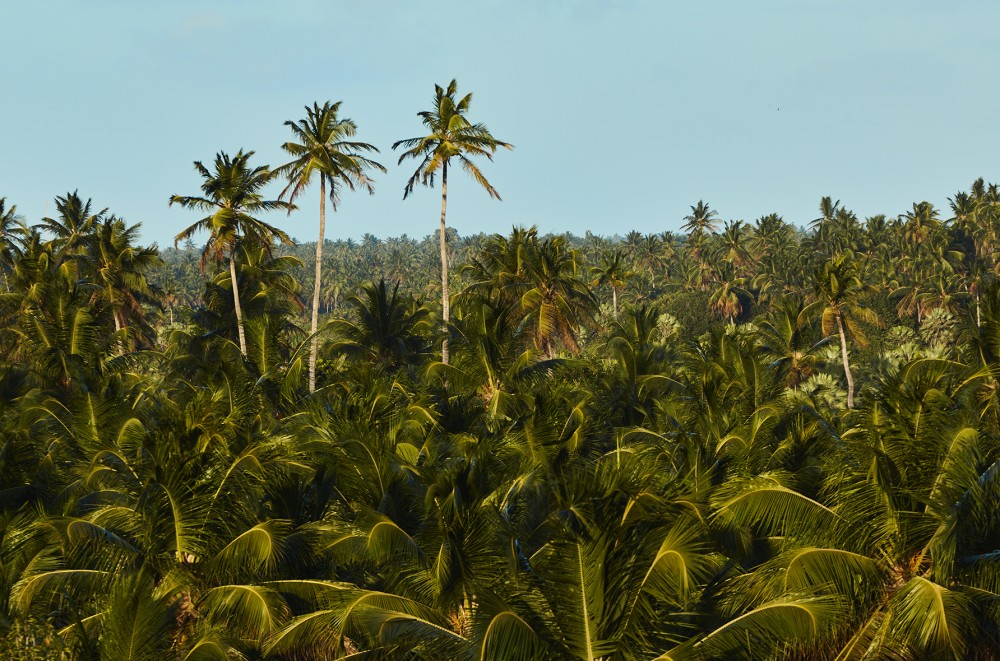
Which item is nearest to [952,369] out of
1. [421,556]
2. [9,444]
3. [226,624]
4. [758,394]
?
[758,394]

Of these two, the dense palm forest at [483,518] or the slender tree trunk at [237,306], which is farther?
the slender tree trunk at [237,306]

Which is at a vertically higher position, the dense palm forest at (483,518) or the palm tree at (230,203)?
the palm tree at (230,203)

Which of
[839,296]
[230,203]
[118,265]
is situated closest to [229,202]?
[230,203]

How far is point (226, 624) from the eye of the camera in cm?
1227

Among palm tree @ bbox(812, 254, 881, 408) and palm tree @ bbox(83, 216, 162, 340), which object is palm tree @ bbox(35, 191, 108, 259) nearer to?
palm tree @ bbox(83, 216, 162, 340)

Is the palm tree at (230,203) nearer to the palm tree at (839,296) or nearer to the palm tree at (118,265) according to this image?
the palm tree at (118,265)

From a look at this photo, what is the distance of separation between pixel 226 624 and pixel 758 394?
2005 cm

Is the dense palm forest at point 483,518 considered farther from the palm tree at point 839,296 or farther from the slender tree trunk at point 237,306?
the palm tree at point 839,296

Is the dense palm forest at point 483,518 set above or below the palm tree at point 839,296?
below

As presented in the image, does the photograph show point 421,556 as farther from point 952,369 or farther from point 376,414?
point 952,369

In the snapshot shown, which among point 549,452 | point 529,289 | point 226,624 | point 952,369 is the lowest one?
point 226,624

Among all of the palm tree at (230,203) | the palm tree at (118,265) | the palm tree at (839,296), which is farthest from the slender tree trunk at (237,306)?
the palm tree at (839,296)

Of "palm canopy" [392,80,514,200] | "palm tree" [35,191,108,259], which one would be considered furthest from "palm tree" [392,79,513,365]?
"palm tree" [35,191,108,259]

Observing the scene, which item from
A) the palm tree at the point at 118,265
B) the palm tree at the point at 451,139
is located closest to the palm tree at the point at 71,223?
the palm tree at the point at 118,265
